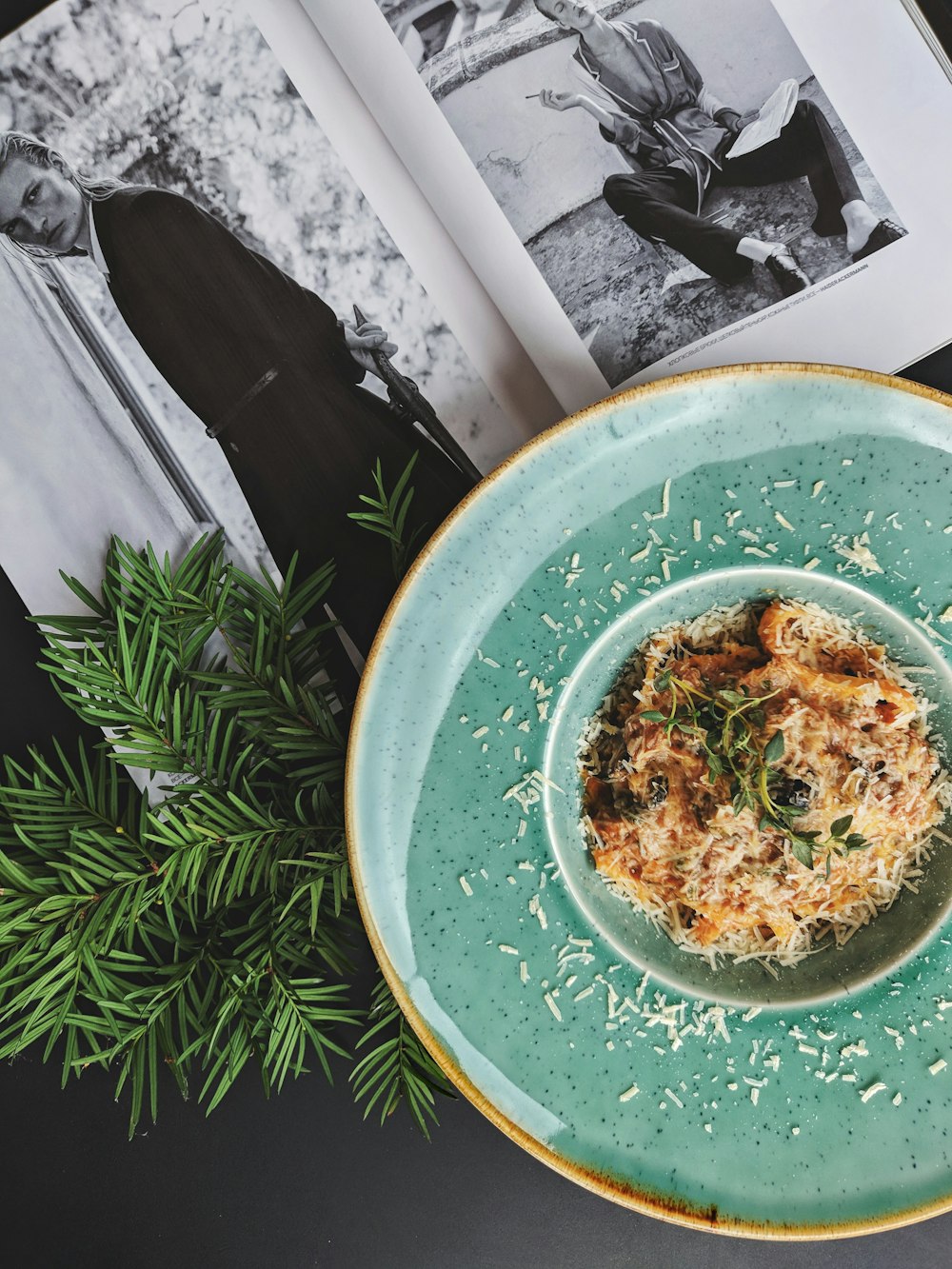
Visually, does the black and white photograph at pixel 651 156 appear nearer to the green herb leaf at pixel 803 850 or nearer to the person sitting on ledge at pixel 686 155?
the person sitting on ledge at pixel 686 155

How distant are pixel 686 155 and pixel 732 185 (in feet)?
0.36

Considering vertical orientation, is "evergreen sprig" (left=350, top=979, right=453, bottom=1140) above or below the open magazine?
below

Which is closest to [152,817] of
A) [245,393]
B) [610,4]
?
[245,393]

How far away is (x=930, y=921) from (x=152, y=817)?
1.42 meters

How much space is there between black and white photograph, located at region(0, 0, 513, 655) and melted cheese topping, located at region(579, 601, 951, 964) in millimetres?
584

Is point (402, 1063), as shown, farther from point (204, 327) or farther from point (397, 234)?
point (397, 234)

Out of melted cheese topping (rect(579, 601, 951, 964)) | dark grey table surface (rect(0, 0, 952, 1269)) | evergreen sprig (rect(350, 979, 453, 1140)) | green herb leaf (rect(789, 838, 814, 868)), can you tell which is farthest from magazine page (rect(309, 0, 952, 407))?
dark grey table surface (rect(0, 0, 952, 1269))

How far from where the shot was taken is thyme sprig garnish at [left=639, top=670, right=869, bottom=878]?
1332 millimetres

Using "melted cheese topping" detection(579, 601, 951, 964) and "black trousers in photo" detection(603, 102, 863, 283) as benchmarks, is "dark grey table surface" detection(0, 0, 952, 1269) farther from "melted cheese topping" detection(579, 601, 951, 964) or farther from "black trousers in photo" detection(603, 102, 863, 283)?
"black trousers in photo" detection(603, 102, 863, 283)

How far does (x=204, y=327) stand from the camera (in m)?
1.63

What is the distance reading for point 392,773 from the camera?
4.35 ft

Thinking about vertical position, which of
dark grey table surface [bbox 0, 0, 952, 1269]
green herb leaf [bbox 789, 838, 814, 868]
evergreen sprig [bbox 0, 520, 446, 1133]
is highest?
evergreen sprig [bbox 0, 520, 446, 1133]

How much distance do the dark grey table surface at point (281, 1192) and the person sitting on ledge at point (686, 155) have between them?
1956 mm

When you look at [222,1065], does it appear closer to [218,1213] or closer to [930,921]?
[218,1213]
